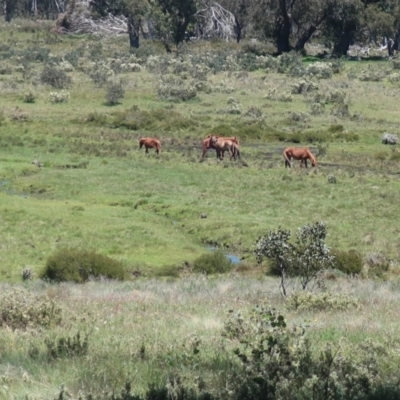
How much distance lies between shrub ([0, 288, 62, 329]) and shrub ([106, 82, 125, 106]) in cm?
4634

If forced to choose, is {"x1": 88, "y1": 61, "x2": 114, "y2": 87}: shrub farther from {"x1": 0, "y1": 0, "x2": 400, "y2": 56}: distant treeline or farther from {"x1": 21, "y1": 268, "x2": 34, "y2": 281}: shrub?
{"x1": 21, "y1": 268, "x2": 34, "y2": 281}: shrub

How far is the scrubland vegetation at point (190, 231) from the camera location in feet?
24.5

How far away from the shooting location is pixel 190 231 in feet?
87.1

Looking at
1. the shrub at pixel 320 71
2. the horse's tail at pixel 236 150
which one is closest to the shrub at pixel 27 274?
the horse's tail at pixel 236 150

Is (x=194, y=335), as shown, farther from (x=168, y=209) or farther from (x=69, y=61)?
(x=69, y=61)

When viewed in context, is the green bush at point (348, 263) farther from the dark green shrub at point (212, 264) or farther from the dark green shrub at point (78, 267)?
the dark green shrub at point (78, 267)

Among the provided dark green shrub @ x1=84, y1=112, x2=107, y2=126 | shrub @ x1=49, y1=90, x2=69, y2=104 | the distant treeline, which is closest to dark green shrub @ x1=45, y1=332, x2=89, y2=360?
dark green shrub @ x1=84, y1=112, x2=107, y2=126

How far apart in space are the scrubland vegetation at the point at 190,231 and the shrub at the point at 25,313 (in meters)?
0.02

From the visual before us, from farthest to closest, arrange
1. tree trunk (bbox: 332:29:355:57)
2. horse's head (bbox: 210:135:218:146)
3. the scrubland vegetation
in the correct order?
tree trunk (bbox: 332:29:355:57), horse's head (bbox: 210:135:218:146), the scrubland vegetation

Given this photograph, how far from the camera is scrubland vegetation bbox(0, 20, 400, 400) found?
24.5 ft

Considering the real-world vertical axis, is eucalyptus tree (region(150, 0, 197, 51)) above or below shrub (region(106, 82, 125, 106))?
above

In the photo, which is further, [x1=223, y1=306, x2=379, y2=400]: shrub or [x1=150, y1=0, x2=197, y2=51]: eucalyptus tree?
[x1=150, y1=0, x2=197, y2=51]: eucalyptus tree

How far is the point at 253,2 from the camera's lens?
99.4 metres

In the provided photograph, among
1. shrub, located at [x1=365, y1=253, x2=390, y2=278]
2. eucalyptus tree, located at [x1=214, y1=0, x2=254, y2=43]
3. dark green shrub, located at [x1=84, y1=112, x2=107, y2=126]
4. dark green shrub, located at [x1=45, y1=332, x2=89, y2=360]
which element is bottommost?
dark green shrub, located at [x1=84, y1=112, x2=107, y2=126]
